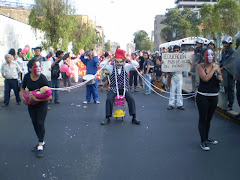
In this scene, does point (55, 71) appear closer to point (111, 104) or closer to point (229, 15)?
point (111, 104)

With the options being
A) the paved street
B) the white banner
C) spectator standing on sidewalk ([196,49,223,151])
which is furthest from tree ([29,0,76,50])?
spectator standing on sidewalk ([196,49,223,151])

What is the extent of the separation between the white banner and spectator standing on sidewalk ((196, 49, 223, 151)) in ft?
9.97

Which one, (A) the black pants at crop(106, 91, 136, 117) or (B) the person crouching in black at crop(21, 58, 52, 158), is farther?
(A) the black pants at crop(106, 91, 136, 117)

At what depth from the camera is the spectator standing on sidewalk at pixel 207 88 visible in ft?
17.7

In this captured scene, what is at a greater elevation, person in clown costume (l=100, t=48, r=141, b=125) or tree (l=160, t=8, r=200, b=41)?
tree (l=160, t=8, r=200, b=41)

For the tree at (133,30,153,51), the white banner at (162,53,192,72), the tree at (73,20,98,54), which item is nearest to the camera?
the white banner at (162,53,192,72)

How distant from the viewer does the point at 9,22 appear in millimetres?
22484

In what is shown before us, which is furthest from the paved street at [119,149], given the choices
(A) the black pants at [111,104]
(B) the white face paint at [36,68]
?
(B) the white face paint at [36,68]

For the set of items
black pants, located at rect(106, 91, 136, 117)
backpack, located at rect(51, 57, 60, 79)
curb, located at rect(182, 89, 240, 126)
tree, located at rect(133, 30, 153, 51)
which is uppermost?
tree, located at rect(133, 30, 153, 51)

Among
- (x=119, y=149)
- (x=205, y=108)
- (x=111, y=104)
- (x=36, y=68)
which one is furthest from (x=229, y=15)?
(x=36, y=68)

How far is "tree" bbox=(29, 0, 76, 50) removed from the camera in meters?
21.6

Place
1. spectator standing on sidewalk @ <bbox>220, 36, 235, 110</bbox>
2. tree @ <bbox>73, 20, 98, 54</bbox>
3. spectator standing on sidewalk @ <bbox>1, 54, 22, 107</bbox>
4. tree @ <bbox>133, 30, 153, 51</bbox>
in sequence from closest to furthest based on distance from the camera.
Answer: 1. spectator standing on sidewalk @ <bbox>220, 36, 235, 110</bbox>
2. spectator standing on sidewalk @ <bbox>1, 54, 22, 107</bbox>
3. tree @ <bbox>73, 20, 98, 54</bbox>
4. tree @ <bbox>133, 30, 153, 51</bbox>

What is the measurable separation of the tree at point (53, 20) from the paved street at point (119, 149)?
14035 millimetres

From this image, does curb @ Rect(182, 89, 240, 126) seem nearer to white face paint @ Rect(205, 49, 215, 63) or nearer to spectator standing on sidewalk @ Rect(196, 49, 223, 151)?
spectator standing on sidewalk @ Rect(196, 49, 223, 151)
